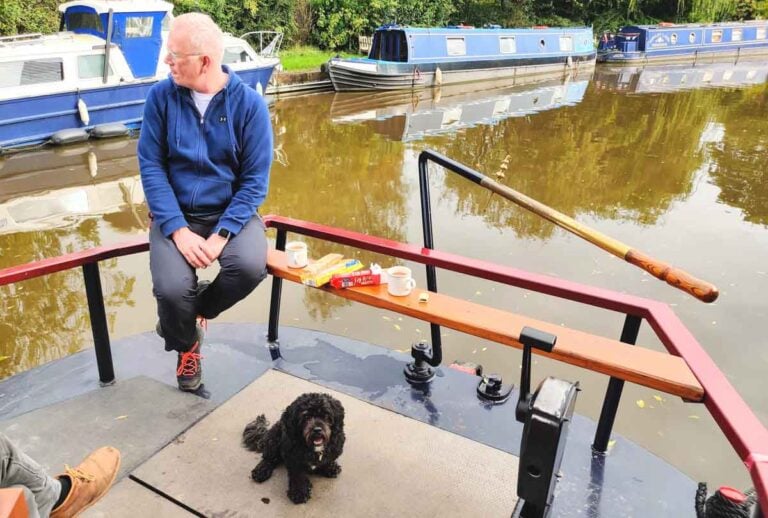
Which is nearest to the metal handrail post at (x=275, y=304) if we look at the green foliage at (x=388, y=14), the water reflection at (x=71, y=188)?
the water reflection at (x=71, y=188)

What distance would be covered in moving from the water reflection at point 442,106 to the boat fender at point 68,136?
5298 millimetres

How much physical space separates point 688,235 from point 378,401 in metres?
5.80

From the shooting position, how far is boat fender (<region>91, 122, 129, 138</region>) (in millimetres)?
9977

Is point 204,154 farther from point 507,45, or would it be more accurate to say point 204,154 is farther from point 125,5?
point 507,45

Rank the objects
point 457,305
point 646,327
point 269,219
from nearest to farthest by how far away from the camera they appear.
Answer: point 457,305 < point 269,219 < point 646,327

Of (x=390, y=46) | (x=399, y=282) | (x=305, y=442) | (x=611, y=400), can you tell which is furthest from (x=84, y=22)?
(x=611, y=400)

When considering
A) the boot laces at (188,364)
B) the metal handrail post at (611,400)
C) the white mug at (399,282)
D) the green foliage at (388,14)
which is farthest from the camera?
the green foliage at (388,14)

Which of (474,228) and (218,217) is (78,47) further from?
(218,217)

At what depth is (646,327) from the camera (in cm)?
463

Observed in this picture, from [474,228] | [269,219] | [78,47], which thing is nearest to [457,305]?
[269,219]

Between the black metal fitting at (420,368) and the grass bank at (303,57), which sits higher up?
the grass bank at (303,57)

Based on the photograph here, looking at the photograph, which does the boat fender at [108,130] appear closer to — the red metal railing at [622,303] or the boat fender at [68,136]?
the boat fender at [68,136]

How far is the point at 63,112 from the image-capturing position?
31.5ft

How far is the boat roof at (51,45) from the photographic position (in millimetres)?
8992
